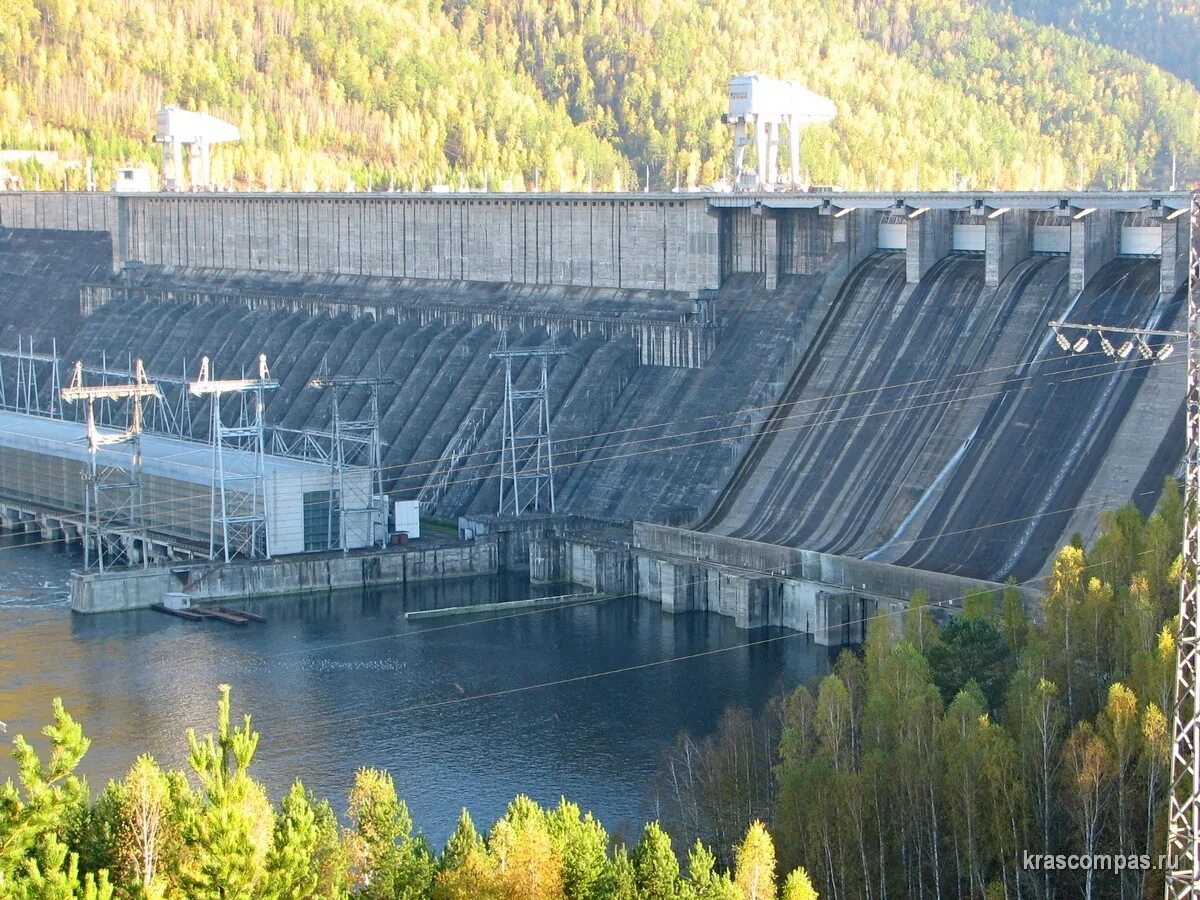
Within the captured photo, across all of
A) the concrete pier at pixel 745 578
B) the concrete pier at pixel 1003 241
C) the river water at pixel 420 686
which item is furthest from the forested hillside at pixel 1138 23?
the river water at pixel 420 686

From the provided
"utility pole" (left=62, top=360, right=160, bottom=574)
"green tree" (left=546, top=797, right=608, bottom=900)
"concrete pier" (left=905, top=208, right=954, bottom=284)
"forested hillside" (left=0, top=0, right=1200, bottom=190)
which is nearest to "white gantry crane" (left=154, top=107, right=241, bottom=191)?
"forested hillside" (left=0, top=0, right=1200, bottom=190)

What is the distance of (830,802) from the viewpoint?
20266mm

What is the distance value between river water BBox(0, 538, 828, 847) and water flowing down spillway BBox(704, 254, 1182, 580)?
2.76 m

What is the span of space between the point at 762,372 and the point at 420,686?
1182cm

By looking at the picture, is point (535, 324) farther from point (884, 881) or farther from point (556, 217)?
point (884, 881)

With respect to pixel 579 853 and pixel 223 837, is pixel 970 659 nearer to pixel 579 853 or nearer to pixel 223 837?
pixel 579 853

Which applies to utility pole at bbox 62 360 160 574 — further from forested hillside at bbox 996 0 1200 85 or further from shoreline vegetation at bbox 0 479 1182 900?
forested hillside at bbox 996 0 1200 85

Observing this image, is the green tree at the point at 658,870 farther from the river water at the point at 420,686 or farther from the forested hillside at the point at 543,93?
the forested hillside at the point at 543,93

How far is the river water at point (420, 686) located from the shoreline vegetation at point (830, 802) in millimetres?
1531

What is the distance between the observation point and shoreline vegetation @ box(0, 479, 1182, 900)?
16.0 meters

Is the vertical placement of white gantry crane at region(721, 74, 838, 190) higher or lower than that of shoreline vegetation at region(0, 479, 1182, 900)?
higher

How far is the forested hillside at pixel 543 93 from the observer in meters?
91.6

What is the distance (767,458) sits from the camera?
3809cm

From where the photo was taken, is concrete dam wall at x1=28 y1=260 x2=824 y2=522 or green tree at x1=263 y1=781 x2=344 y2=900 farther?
concrete dam wall at x1=28 y1=260 x2=824 y2=522
